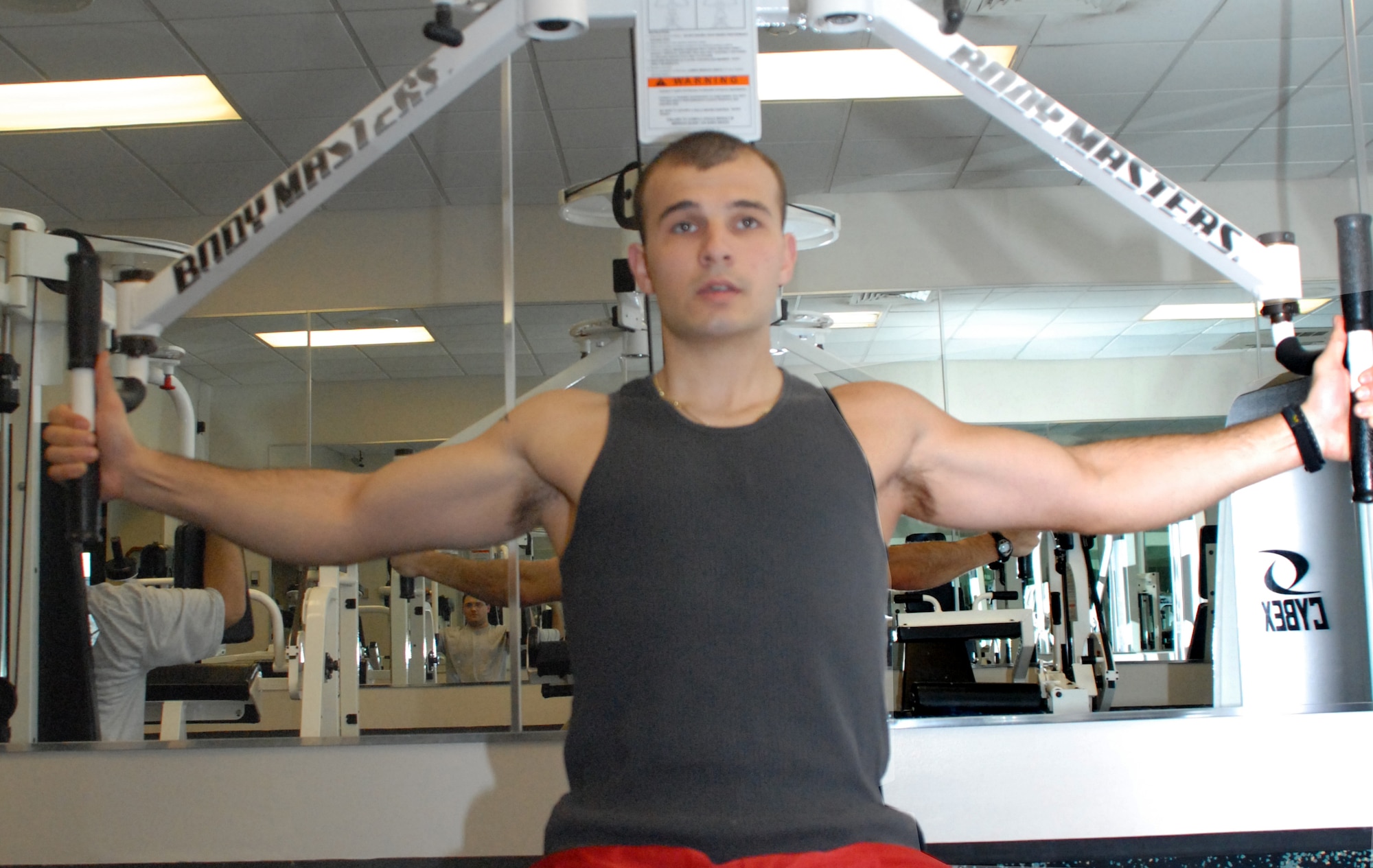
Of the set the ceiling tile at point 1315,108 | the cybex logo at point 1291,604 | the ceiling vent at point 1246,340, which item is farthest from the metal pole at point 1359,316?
the ceiling vent at point 1246,340

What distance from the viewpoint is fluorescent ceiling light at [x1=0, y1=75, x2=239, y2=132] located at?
14.7ft

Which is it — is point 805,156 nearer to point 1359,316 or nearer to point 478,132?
point 478,132

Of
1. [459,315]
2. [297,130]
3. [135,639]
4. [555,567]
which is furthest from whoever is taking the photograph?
[459,315]

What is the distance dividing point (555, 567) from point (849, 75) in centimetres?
282

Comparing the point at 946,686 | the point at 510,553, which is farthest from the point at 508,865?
the point at 946,686

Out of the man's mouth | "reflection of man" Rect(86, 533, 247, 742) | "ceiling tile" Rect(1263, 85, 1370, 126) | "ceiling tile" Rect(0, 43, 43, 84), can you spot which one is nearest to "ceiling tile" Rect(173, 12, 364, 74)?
"ceiling tile" Rect(0, 43, 43, 84)

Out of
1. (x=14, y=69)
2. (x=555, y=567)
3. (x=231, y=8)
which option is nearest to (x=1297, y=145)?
(x=555, y=567)

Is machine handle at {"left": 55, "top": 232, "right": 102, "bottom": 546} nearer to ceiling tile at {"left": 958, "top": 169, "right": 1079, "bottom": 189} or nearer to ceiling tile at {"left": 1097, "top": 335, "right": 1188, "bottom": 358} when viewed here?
ceiling tile at {"left": 958, "top": 169, "right": 1079, "bottom": 189}

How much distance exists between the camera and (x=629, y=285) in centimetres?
276

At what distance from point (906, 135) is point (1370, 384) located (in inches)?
159

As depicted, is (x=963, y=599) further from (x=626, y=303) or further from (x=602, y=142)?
(x=626, y=303)

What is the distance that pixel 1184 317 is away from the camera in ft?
19.9

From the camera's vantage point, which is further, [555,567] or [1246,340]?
[1246,340]

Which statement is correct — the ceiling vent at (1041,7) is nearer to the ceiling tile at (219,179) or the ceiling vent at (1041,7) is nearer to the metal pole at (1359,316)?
the metal pole at (1359,316)
